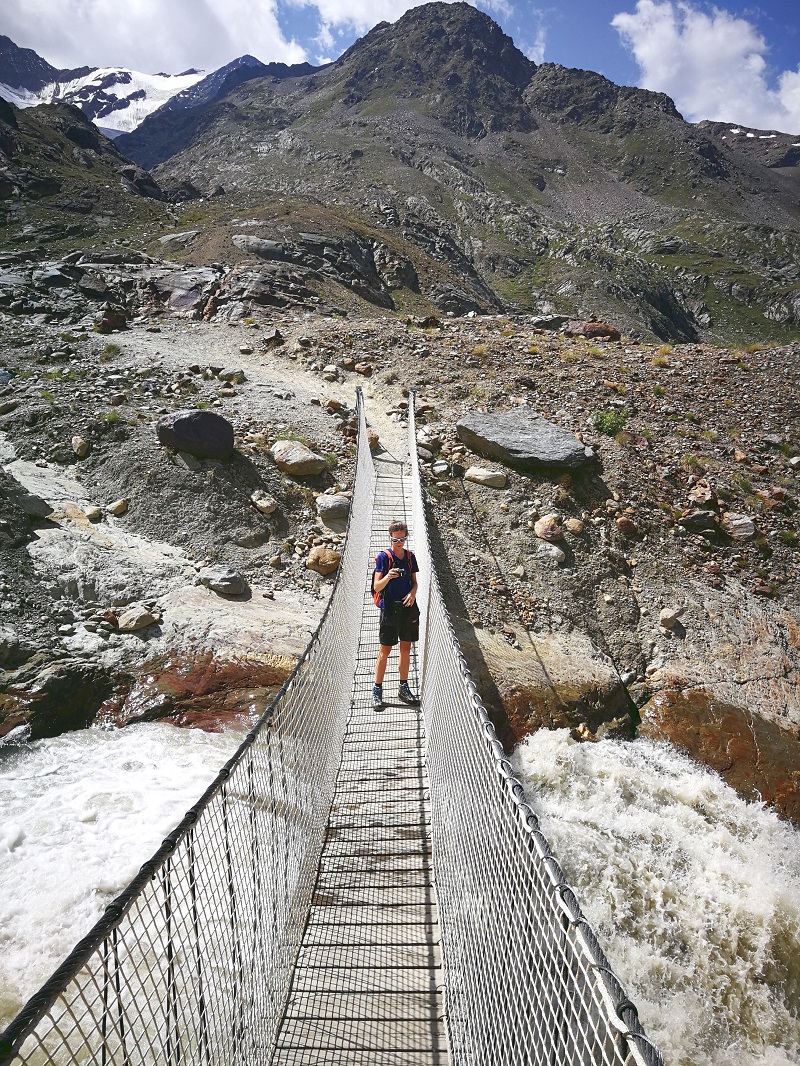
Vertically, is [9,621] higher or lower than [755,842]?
higher

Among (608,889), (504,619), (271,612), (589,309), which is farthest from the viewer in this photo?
(589,309)

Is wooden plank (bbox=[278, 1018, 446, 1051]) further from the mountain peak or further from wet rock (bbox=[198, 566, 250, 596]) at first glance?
the mountain peak

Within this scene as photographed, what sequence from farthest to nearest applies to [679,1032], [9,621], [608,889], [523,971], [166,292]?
[166,292] → [9,621] → [608,889] → [679,1032] → [523,971]

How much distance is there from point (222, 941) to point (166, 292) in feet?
74.2

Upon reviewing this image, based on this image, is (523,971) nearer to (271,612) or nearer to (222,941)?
(222,941)

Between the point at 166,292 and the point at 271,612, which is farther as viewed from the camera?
the point at 166,292

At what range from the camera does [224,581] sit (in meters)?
7.03

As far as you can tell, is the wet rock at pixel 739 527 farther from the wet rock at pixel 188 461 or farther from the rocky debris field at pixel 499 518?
the wet rock at pixel 188 461

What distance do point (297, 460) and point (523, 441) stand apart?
392 cm

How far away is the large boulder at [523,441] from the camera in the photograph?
9.33 metres

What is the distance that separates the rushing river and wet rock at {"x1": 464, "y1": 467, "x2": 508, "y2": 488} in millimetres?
4531

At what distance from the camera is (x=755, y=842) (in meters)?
5.26

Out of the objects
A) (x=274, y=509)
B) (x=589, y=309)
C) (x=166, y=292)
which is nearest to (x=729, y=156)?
(x=589, y=309)

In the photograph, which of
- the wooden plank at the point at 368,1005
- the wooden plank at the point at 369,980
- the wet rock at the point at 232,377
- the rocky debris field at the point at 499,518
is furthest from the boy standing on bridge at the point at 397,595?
the wet rock at the point at 232,377
